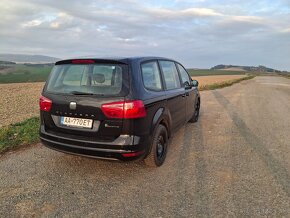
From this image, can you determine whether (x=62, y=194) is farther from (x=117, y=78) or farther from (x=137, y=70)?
(x=137, y=70)

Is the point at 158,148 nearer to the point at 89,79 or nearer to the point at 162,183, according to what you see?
the point at 162,183

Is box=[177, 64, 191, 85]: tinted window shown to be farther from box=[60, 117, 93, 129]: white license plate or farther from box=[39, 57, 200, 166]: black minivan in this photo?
box=[60, 117, 93, 129]: white license plate

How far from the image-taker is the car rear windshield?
12.4ft

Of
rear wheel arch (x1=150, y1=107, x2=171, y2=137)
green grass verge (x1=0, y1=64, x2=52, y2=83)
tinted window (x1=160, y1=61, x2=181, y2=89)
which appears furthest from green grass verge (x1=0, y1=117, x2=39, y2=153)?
green grass verge (x1=0, y1=64, x2=52, y2=83)

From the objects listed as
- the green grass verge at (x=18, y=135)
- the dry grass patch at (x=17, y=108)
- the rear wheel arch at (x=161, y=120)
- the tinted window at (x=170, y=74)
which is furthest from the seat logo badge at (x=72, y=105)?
the dry grass patch at (x=17, y=108)

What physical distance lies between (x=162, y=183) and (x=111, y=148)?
2.83 ft

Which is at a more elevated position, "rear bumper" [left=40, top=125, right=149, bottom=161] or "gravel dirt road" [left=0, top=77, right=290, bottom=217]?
"rear bumper" [left=40, top=125, right=149, bottom=161]

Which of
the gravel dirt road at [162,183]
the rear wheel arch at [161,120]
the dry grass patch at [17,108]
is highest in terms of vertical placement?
the rear wheel arch at [161,120]

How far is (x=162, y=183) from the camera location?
3.86 m

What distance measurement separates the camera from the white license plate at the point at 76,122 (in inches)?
150

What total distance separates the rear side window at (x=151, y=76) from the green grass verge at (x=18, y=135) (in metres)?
2.88

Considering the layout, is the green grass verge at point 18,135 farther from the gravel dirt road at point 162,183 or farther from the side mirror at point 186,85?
the side mirror at point 186,85

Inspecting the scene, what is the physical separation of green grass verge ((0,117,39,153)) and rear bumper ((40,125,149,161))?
1.96 meters

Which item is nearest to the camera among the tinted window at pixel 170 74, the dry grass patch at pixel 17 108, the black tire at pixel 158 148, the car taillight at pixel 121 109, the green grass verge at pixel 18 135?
the car taillight at pixel 121 109
